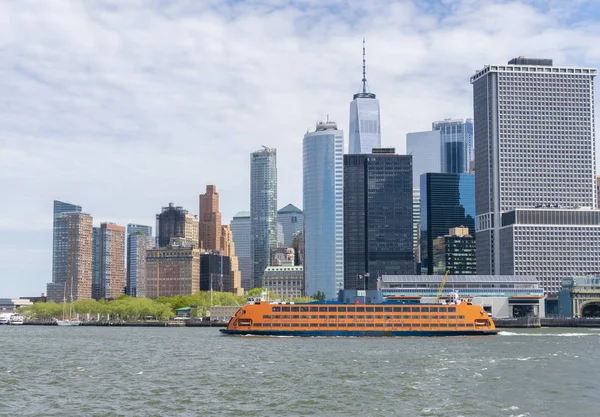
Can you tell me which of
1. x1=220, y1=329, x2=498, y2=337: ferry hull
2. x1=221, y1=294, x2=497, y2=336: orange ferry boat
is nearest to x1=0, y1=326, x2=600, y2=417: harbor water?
x1=220, y1=329, x2=498, y2=337: ferry hull

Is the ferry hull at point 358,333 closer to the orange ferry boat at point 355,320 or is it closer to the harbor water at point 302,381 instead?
the orange ferry boat at point 355,320

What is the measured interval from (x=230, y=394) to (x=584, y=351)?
74.7 meters

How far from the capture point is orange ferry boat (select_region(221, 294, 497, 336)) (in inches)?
7175

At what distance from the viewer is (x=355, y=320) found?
18325cm

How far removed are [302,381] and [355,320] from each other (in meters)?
→ 91.7

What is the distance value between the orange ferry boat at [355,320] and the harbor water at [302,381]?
3673 centimetres

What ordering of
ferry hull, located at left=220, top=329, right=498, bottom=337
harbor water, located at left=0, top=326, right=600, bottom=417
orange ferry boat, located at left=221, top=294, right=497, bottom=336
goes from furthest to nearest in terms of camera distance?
orange ferry boat, located at left=221, top=294, right=497, bottom=336 → ferry hull, located at left=220, top=329, right=498, bottom=337 → harbor water, located at left=0, top=326, right=600, bottom=417

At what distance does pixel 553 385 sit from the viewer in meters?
89.9

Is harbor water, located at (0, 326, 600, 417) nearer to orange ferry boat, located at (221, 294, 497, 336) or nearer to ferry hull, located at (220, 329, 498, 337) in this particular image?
ferry hull, located at (220, 329, 498, 337)

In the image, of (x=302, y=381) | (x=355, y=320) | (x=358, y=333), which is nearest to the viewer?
(x=302, y=381)

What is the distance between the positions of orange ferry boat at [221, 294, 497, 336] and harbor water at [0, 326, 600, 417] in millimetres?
36727

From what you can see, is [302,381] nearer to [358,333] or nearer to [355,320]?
[358,333]

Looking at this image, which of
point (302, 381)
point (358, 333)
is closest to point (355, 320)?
point (358, 333)

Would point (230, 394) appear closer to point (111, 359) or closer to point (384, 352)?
point (111, 359)
